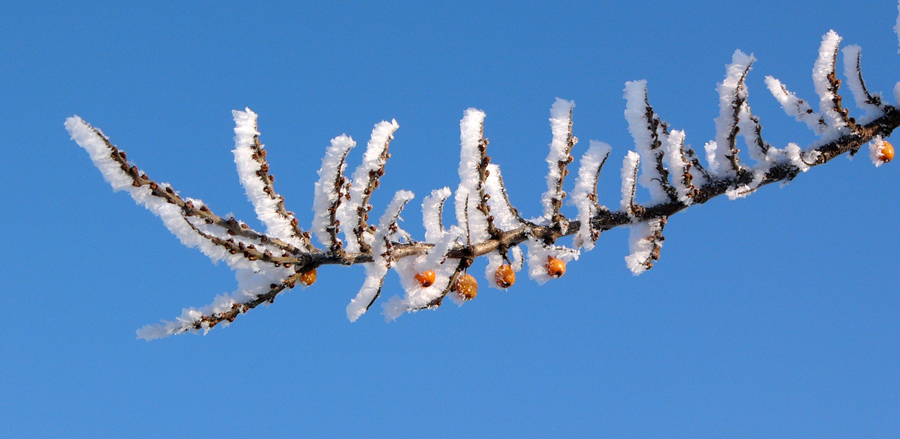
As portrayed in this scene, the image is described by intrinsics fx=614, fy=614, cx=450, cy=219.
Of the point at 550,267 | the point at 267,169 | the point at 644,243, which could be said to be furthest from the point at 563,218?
the point at 267,169

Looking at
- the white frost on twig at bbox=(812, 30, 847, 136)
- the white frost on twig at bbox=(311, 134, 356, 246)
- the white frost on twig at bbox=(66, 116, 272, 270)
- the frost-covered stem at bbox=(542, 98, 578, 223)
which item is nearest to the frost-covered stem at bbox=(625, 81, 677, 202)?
the frost-covered stem at bbox=(542, 98, 578, 223)

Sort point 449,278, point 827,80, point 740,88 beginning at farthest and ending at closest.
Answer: point 827,80
point 740,88
point 449,278

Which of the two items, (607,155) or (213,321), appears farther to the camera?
(607,155)

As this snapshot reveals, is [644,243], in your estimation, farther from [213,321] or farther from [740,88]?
[213,321]

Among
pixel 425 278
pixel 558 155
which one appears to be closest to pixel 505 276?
pixel 425 278

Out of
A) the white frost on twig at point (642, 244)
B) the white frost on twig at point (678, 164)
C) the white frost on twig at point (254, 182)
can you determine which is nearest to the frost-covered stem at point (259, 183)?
the white frost on twig at point (254, 182)

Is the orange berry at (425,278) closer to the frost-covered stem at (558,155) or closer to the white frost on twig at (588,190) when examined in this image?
the frost-covered stem at (558,155)
